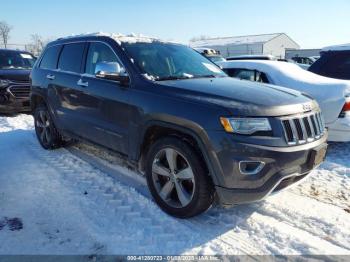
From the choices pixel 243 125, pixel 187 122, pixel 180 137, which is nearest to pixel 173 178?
pixel 180 137

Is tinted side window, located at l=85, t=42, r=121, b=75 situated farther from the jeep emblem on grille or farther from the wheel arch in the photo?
the jeep emblem on grille

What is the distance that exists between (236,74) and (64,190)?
3.79m

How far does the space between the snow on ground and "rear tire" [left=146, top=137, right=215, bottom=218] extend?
0.56 feet

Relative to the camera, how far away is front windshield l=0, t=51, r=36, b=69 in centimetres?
1016

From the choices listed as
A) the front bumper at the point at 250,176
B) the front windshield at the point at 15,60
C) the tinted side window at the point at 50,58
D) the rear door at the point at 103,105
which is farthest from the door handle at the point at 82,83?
the front windshield at the point at 15,60

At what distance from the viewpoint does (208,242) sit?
3.12 meters

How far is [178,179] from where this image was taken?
3457mm

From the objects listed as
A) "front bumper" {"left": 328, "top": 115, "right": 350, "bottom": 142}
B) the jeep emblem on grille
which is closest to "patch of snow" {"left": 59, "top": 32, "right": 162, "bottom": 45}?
the jeep emblem on grille

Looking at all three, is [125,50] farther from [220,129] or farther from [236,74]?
[236,74]

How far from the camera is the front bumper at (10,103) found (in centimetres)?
916

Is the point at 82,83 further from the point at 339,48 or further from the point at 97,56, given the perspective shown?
the point at 339,48

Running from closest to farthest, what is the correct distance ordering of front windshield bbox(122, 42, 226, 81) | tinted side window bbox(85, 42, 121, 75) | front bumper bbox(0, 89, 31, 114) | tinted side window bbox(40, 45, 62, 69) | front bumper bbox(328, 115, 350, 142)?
front windshield bbox(122, 42, 226, 81) → tinted side window bbox(85, 42, 121, 75) → front bumper bbox(328, 115, 350, 142) → tinted side window bbox(40, 45, 62, 69) → front bumper bbox(0, 89, 31, 114)

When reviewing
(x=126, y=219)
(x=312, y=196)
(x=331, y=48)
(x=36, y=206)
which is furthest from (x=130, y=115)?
(x=331, y=48)

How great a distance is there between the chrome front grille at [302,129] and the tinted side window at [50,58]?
3.88 meters
